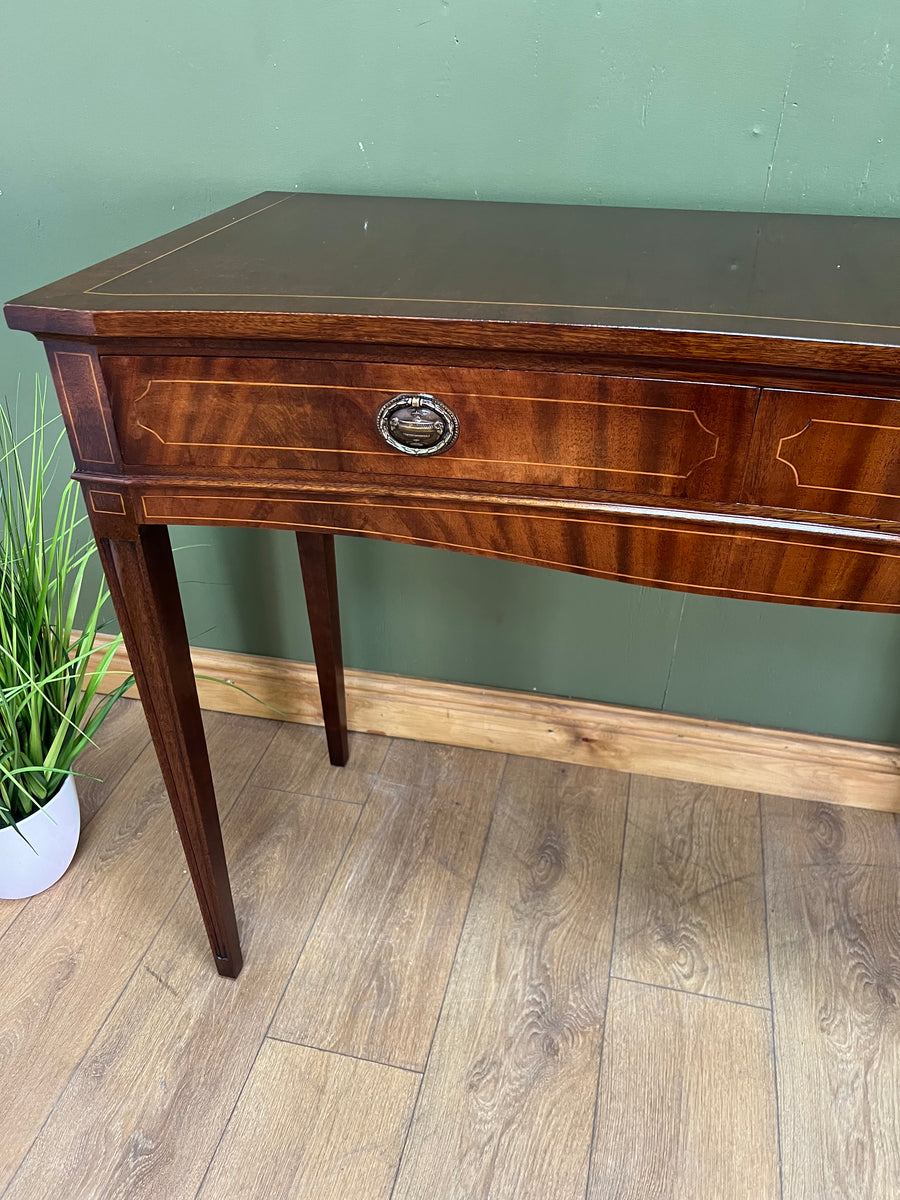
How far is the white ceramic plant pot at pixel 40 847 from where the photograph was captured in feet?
3.84

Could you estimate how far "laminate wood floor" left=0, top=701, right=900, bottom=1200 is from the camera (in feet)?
3.06

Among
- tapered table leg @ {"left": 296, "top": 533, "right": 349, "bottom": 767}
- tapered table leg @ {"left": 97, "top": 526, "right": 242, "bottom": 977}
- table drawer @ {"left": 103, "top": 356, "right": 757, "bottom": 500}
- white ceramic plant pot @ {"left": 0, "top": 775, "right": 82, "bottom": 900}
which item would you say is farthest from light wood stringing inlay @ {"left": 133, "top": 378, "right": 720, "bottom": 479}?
white ceramic plant pot @ {"left": 0, "top": 775, "right": 82, "bottom": 900}

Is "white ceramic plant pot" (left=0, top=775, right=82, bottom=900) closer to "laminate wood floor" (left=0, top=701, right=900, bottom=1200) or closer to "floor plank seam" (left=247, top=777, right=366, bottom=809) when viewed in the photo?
"laminate wood floor" (left=0, top=701, right=900, bottom=1200)

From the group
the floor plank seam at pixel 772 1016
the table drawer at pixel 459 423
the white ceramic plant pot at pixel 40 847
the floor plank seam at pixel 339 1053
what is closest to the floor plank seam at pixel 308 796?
the white ceramic plant pot at pixel 40 847

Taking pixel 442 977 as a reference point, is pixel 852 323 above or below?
above

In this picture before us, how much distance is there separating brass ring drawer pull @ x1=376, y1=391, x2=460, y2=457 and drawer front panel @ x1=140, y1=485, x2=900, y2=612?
5 cm

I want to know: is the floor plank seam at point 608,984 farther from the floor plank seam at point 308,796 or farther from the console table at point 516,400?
the console table at point 516,400

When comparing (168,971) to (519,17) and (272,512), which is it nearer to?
(272,512)

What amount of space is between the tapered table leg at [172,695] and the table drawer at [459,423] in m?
0.12

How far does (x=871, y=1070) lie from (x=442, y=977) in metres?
0.50

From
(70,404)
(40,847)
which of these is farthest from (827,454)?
(40,847)

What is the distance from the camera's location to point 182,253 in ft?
2.77

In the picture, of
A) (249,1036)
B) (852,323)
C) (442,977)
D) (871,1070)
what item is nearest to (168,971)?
(249,1036)

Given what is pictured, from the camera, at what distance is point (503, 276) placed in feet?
2.43
